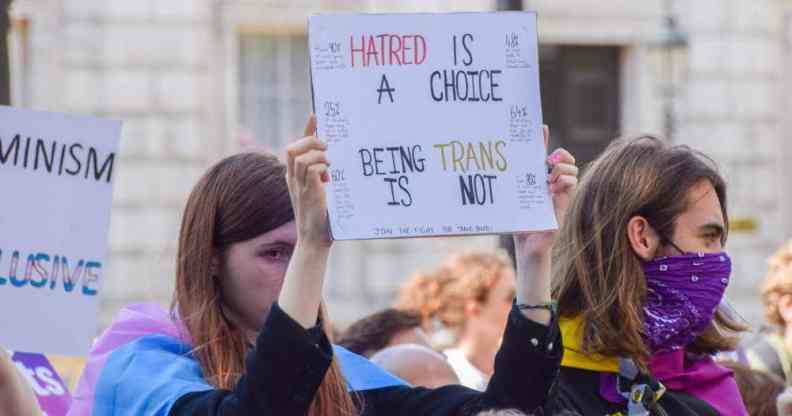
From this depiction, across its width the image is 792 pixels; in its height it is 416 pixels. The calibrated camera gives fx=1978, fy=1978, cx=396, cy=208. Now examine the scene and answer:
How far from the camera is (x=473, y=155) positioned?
3.93 m

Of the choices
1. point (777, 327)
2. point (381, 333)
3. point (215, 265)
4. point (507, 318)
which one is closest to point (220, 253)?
point (215, 265)

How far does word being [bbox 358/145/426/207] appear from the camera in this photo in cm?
380

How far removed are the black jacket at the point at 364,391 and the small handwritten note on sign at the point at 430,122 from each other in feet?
0.70

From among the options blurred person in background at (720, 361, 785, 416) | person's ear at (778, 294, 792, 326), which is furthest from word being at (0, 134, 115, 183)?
person's ear at (778, 294, 792, 326)

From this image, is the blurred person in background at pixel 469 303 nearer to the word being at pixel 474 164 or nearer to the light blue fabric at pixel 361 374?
the light blue fabric at pixel 361 374

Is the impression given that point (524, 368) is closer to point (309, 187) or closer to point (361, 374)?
point (361, 374)

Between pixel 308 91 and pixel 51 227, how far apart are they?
12179 mm

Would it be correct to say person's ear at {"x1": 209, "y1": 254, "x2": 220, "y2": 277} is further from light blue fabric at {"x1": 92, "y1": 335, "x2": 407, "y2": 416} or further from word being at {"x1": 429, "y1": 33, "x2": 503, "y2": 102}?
word being at {"x1": 429, "y1": 33, "x2": 503, "y2": 102}

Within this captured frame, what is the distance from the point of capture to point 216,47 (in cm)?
1622

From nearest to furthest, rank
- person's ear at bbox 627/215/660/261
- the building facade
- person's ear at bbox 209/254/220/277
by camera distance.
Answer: person's ear at bbox 209/254/220/277
person's ear at bbox 627/215/660/261
the building facade

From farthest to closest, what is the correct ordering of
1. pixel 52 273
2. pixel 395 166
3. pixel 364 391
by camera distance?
pixel 52 273
pixel 364 391
pixel 395 166

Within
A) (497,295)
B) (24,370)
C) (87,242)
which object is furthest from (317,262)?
(497,295)

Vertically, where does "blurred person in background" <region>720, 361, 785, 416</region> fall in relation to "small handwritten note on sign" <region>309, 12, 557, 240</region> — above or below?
below

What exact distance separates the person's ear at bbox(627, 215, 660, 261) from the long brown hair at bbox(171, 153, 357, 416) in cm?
80
